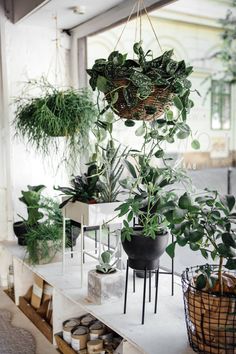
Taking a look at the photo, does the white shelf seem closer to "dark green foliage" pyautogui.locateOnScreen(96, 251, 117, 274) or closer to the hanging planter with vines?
"dark green foliage" pyautogui.locateOnScreen(96, 251, 117, 274)

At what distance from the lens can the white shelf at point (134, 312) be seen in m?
1.35

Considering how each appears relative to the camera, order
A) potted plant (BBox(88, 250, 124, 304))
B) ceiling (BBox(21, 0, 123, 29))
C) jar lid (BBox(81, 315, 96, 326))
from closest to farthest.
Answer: potted plant (BBox(88, 250, 124, 304)), jar lid (BBox(81, 315, 96, 326)), ceiling (BBox(21, 0, 123, 29))

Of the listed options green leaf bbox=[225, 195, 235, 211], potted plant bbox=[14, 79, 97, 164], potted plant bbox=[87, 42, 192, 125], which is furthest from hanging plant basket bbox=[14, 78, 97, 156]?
green leaf bbox=[225, 195, 235, 211]

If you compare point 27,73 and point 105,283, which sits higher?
point 27,73

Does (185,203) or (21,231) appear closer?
(185,203)

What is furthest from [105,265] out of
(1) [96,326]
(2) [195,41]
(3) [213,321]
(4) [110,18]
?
(4) [110,18]

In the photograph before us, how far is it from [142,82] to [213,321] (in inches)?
31.5

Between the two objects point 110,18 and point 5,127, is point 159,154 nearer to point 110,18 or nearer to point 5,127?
point 110,18

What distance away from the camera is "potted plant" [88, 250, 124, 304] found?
5.41ft

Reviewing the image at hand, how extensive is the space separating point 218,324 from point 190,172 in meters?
0.93

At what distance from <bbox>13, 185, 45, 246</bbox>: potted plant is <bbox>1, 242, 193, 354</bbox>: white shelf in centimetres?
27

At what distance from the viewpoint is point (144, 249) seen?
1.54 metres

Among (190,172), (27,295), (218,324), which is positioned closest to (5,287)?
(27,295)

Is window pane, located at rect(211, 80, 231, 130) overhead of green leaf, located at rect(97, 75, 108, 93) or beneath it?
beneath
